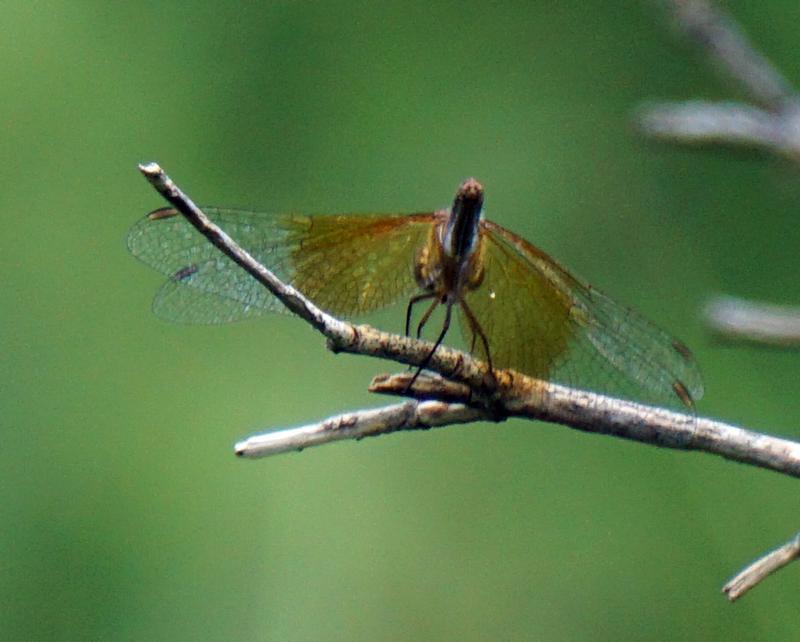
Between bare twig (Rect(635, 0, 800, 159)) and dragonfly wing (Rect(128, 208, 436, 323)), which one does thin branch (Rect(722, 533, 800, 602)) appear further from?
bare twig (Rect(635, 0, 800, 159))

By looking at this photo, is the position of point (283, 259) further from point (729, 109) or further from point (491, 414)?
point (729, 109)

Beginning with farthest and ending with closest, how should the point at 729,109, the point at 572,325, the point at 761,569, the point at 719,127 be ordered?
the point at 729,109 < the point at 719,127 < the point at 572,325 < the point at 761,569

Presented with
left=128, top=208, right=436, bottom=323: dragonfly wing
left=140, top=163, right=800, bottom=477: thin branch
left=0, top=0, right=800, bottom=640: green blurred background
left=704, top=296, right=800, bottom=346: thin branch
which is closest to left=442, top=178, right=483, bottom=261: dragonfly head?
left=128, top=208, right=436, bottom=323: dragonfly wing

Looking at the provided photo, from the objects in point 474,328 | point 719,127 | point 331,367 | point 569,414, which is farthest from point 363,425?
point 331,367

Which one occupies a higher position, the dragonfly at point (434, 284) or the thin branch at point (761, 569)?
the dragonfly at point (434, 284)

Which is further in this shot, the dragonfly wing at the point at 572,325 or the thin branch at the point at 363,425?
the dragonfly wing at the point at 572,325

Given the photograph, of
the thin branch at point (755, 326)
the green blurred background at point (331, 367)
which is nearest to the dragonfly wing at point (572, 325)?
the thin branch at point (755, 326)

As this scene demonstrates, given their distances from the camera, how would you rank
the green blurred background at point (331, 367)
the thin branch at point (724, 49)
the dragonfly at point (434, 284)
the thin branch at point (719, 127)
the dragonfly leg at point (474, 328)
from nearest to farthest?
the dragonfly leg at point (474, 328)
the dragonfly at point (434, 284)
the thin branch at point (719, 127)
the thin branch at point (724, 49)
the green blurred background at point (331, 367)

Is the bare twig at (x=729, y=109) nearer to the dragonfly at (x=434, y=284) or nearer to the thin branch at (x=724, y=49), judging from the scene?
the thin branch at (x=724, y=49)
